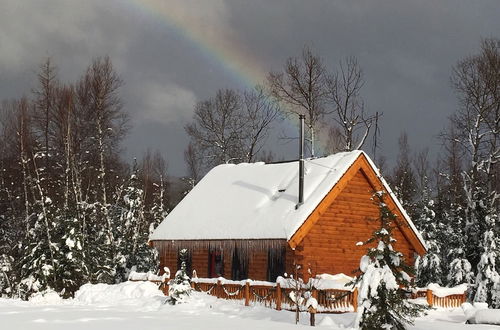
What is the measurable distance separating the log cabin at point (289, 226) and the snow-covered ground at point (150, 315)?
3529mm

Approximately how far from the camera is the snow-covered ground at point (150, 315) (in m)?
15.1

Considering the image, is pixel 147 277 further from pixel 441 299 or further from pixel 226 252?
pixel 441 299

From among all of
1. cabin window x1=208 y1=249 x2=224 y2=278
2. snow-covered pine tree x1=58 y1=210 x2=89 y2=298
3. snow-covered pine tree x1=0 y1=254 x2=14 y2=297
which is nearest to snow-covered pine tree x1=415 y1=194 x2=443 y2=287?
cabin window x1=208 y1=249 x2=224 y2=278

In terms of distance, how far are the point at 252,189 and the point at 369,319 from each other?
660 inches

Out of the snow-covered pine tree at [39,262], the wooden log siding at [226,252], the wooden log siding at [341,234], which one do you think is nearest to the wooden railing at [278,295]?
the wooden log siding at [226,252]

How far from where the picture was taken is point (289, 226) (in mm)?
24766

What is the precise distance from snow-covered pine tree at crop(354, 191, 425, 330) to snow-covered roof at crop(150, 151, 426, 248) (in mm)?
8744

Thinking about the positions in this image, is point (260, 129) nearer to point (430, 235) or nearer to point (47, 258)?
point (430, 235)

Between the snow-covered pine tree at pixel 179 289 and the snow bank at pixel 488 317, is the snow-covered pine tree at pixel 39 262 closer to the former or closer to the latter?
the snow-covered pine tree at pixel 179 289

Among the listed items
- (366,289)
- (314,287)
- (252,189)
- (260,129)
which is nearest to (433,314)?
(314,287)

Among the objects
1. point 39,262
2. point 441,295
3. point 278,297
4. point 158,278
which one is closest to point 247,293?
point 278,297

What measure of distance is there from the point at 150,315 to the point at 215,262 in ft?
40.0

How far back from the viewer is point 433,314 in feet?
73.5

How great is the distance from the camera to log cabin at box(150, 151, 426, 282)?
2573cm
